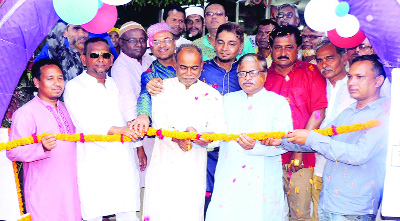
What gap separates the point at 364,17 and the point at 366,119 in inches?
31.9

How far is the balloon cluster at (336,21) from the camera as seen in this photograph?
11.6ft

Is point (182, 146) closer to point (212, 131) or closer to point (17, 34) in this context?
point (212, 131)

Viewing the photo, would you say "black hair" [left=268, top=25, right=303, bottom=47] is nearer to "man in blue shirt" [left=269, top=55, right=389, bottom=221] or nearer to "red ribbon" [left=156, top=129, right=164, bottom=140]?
"man in blue shirt" [left=269, top=55, right=389, bottom=221]

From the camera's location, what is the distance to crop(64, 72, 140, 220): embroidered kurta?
395 cm

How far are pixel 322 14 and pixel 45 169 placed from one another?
2748mm

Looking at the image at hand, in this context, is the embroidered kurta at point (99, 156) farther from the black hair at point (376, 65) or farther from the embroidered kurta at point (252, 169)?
the black hair at point (376, 65)

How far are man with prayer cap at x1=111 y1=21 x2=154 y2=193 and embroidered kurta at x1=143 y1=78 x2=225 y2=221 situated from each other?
453 millimetres

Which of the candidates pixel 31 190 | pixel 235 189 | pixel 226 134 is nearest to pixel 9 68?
pixel 31 190

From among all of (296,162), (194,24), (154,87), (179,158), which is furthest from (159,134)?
(194,24)

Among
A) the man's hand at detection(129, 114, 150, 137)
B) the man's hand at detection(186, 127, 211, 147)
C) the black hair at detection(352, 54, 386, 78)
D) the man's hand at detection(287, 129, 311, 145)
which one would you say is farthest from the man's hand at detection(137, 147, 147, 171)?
the black hair at detection(352, 54, 386, 78)

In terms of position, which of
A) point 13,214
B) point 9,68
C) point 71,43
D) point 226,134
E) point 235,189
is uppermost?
point 71,43

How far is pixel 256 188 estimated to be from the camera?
3666mm

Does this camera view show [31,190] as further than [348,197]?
Yes

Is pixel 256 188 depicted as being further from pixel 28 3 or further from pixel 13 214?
pixel 28 3
